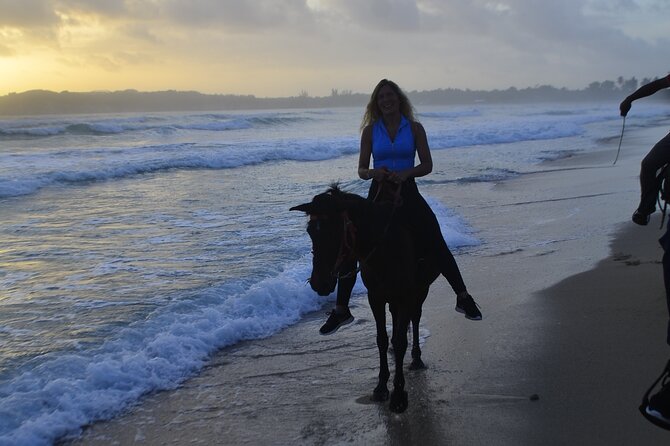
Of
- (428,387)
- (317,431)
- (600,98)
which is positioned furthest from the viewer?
(600,98)

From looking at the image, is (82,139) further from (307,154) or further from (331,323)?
(331,323)

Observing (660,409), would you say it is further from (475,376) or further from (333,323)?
(333,323)

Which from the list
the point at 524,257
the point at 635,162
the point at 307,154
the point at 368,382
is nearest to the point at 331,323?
the point at 368,382

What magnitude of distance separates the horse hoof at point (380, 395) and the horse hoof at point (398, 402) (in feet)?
0.49

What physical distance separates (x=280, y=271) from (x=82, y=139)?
29835 mm

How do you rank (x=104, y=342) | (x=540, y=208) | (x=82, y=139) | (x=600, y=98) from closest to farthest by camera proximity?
(x=104, y=342), (x=540, y=208), (x=82, y=139), (x=600, y=98)

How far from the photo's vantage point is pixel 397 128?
486 cm

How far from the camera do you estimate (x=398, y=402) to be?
169 inches

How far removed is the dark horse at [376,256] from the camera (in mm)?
3709

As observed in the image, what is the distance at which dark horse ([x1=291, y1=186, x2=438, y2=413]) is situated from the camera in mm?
3709

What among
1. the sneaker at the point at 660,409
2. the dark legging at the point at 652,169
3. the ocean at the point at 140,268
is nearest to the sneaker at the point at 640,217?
the dark legging at the point at 652,169

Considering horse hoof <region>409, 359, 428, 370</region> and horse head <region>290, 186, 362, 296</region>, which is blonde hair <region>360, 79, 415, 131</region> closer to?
horse head <region>290, 186, 362, 296</region>

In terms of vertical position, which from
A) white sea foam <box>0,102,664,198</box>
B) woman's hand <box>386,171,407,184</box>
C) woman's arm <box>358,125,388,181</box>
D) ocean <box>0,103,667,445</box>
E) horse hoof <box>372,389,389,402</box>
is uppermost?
woman's arm <box>358,125,388,181</box>

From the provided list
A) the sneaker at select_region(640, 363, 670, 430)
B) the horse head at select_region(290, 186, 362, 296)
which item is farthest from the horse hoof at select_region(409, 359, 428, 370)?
the sneaker at select_region(640, 363, 670, 430)
